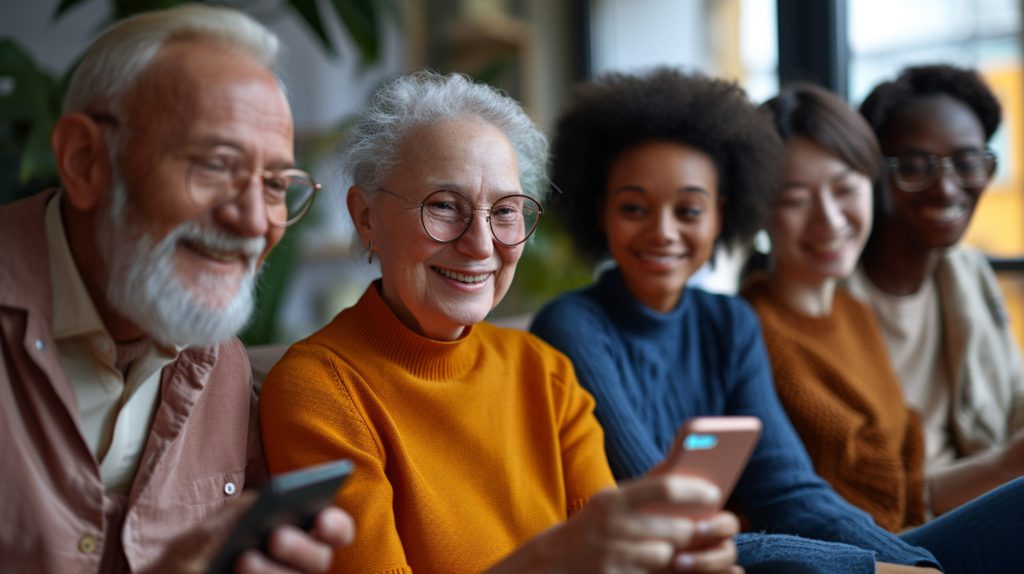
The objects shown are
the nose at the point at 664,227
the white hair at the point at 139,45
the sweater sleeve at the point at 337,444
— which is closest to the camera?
the white hair at the point at 139,45

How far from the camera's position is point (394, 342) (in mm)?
1349

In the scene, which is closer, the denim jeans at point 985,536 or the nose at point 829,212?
the denim jeans at point 985,536

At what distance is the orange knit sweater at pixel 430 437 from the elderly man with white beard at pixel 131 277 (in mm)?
156

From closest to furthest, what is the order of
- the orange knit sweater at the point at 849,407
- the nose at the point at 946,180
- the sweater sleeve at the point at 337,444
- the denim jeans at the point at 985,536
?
1. the sweater sleeve at the point at 337,444
2. the denim jeans at the point at 985,536
3. the orange knit sweater at the point at 849,407
4. the nose at the point at 946,180

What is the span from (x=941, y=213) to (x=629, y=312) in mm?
838

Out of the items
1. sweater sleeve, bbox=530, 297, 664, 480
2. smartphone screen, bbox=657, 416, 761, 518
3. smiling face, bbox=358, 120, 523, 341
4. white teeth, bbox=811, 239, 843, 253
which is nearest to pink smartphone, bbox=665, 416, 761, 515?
smartphone screen, bbox=657, 416, 761, 518

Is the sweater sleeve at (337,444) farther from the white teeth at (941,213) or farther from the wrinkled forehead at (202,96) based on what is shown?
the white teeth at (941,213)

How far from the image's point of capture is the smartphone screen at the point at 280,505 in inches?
34.0

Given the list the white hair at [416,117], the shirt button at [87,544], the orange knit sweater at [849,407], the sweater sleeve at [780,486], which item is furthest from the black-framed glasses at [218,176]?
the orange knit sweater at [849,407]

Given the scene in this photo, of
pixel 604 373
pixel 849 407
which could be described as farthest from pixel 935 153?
pixel 604 373

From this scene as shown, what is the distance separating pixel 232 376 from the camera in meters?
1.25

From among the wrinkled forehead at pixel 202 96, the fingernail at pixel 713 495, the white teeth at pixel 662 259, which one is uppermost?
the wrinkled forehead at pixel 202 96

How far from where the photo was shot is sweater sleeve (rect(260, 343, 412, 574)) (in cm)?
120

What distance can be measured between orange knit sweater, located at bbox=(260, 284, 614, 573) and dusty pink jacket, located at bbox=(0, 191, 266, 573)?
0.38 feet
